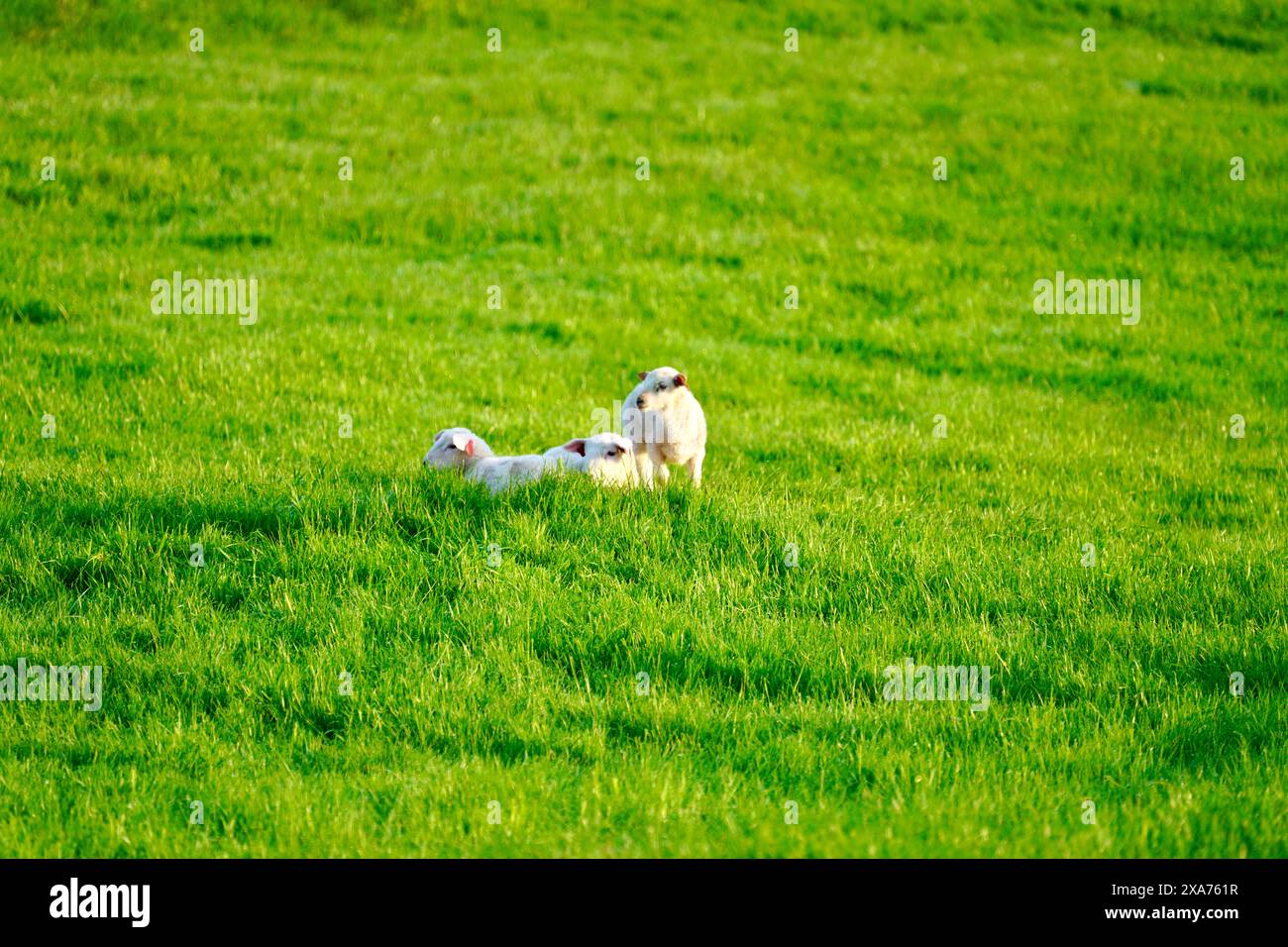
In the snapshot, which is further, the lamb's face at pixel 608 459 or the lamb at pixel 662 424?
the lamb's face at pixel 608 459

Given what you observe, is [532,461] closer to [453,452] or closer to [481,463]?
[481,463]

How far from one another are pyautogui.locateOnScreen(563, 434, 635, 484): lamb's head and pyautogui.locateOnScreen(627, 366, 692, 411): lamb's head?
1.01 ft

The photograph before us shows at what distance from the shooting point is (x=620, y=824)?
16.4ft

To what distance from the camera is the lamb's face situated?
7.96 m

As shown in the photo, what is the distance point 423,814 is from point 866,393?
8.78m

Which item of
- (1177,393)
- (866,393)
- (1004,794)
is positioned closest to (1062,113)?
(1177,393)

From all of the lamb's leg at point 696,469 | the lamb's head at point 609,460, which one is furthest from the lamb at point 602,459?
the lamb's leg at point 696,469

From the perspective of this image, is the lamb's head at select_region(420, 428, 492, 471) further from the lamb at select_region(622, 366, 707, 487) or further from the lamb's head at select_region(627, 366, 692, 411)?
the lamb's head at select_region(627, 366, 692, 411)

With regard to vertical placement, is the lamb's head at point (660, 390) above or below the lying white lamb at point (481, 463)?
above

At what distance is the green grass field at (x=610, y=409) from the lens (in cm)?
539

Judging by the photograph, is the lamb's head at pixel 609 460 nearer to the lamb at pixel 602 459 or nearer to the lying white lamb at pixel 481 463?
the lamb at pixel 602 459

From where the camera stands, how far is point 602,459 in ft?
26.2

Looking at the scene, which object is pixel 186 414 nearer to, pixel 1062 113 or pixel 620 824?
pixel 620 824
